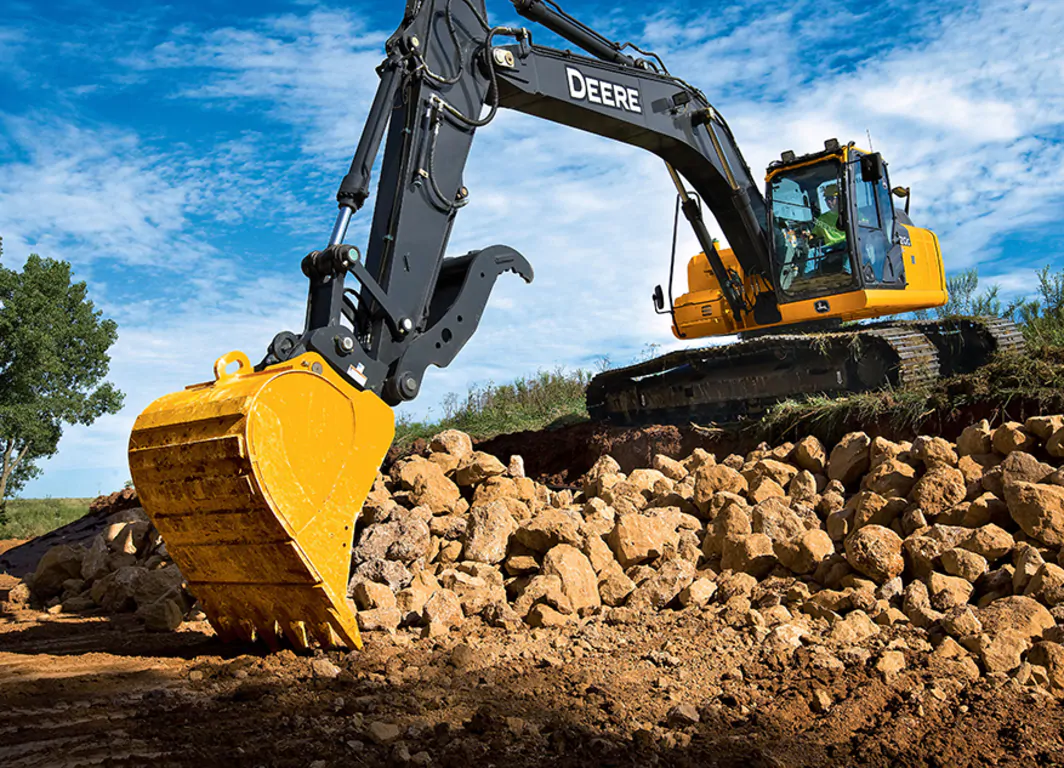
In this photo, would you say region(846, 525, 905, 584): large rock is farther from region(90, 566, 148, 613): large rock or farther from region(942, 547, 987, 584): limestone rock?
region(90, 566, 148, 613): large rock

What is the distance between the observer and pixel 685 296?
10578 millimetres

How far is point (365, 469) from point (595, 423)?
5754 mm

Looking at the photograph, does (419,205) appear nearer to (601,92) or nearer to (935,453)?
(601,92)

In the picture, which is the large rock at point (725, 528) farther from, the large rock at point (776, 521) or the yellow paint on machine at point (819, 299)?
the yellow paint on machine at point (819, 299)

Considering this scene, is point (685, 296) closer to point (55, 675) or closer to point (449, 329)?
point (449, 329)

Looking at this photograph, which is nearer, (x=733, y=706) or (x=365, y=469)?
(x=733, y=706)

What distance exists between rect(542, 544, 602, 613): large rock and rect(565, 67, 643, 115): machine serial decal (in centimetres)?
381

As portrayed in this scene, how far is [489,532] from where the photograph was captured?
17.9 ft

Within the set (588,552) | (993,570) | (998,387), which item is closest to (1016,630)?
(993,570)

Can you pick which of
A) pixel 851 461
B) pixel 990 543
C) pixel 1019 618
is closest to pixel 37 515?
pixel 851 461

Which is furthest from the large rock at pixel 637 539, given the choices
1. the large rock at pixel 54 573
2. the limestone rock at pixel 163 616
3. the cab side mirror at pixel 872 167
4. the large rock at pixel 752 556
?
the cab side mirror at pixel 872 167

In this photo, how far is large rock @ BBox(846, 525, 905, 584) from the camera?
479 cm

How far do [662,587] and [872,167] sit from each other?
18.9 feet

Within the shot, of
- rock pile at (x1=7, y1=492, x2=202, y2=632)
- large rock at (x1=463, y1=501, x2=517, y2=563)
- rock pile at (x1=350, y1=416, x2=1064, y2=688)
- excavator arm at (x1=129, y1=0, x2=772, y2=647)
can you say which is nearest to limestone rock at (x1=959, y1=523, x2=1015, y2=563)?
rock pile at (x1=350, y1=416, x2=1064, y2=688)
